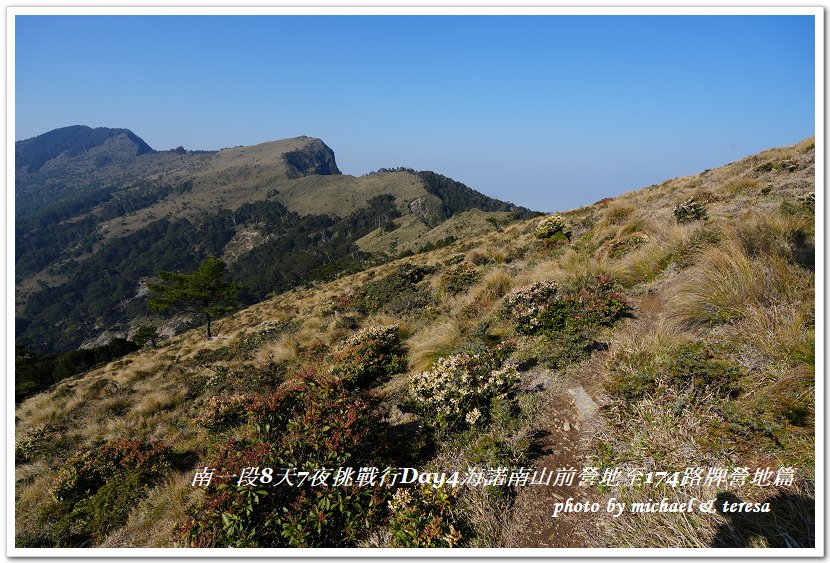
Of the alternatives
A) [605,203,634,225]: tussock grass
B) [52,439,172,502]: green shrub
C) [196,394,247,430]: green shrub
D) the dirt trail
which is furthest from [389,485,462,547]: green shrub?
[605,203,634,225]: tussock grass

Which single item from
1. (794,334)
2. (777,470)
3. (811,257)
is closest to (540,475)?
(777,470)

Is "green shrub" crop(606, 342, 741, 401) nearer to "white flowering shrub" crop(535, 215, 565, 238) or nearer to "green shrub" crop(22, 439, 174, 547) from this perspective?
"green shrub" crop(22, 439, 174, 547)

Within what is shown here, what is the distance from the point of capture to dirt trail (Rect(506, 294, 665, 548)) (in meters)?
3.52

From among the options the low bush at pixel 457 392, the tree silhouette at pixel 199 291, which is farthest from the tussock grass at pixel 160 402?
the tree silhouette at pixel 199 291

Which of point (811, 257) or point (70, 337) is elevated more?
point (811, 257)

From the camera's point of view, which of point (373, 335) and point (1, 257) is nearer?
point (1, 257)

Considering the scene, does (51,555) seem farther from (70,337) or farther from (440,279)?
(70,337)

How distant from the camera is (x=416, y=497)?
3979mm

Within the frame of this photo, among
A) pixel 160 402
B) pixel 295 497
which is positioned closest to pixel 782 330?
pixel 295 497

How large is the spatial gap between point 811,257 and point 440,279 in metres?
9.24

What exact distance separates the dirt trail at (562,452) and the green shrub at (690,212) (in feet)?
21.2

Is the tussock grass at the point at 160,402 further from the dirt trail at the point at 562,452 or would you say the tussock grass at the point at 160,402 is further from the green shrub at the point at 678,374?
the green shrub at the point at 678,374

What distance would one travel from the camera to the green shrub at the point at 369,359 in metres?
7.46

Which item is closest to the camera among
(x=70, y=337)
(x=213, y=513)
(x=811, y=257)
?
(x=213, y=513)
